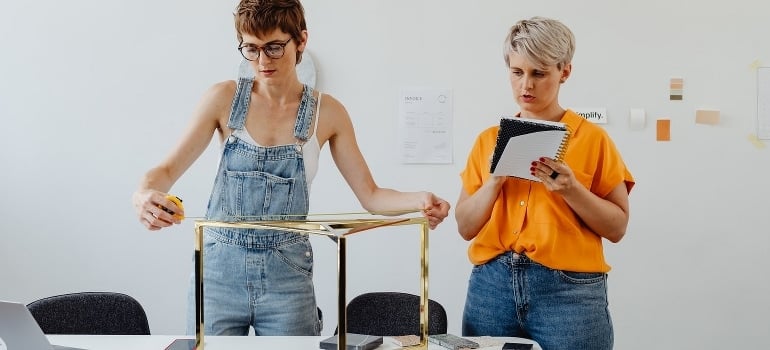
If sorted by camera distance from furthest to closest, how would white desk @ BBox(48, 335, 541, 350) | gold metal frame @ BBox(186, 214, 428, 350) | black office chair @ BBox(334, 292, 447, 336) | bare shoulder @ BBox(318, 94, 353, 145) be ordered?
1. black office chair @ BBox(334, 292, 447, 336)
2. bare shoulder @ BBox(318, 94, 353, 145)
3. white desk @ BBox(48, 335, 541, 350)
4. gold metal frame @ BBox(186, 214, 428, 350)

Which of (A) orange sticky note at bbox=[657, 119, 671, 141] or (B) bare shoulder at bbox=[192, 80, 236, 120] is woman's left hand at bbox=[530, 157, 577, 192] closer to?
(B) bare shoulder at bbox=[192, 80, 236, 120]

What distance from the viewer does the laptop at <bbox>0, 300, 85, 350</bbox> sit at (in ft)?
5.25

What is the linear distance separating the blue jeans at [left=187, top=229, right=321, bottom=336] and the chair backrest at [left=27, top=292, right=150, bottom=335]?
1.46 ft

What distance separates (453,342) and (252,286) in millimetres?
482

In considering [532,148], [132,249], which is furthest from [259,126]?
[132,249]

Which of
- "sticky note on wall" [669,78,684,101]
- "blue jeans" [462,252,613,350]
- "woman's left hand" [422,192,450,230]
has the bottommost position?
"blue jeans" [462,252,613,350]

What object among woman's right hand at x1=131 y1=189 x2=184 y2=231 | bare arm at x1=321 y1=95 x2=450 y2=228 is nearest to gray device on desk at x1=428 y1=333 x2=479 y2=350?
bare arm at x1=321 y1=95 x2=450 y2=228

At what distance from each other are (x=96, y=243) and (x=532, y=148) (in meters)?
2.46

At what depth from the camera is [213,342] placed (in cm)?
194

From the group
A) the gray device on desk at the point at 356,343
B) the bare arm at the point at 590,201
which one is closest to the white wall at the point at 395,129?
the bare arm at the point at 590,201

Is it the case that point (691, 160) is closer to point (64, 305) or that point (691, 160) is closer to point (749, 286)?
point (749, 286)

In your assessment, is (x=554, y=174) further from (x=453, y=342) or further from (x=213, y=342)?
(x=213, y=342)

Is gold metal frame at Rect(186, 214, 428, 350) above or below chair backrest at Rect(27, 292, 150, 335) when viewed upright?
above

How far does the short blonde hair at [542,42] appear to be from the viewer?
2.07 metres
